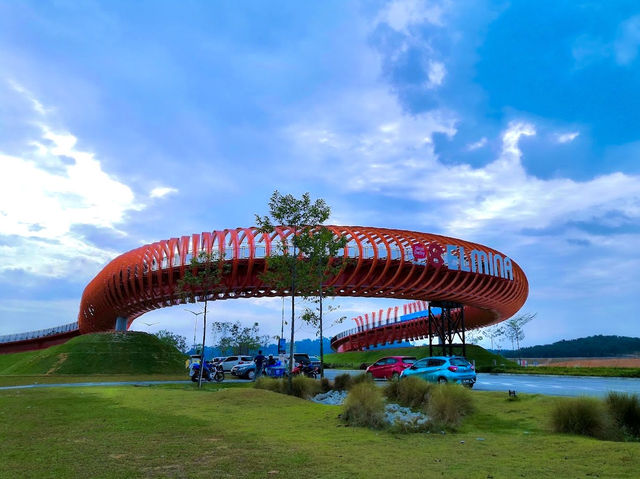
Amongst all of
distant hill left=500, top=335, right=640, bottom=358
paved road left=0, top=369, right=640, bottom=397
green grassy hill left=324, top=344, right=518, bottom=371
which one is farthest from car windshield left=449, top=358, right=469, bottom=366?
distant hill left=500, top=335, right=640, bottom=358

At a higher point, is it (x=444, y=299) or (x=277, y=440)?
(x=444, y=299)

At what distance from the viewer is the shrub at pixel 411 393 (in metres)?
15.4

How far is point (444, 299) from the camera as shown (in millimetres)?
51250

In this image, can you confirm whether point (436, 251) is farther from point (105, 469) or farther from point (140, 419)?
point (105, 469)

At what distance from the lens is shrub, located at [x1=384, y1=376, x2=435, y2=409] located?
15406 millimetres

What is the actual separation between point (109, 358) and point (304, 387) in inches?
1218

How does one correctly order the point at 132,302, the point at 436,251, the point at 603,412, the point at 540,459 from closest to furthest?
the point at 540,459, the point at 603,412, the point at 436,251, the point at 132,302

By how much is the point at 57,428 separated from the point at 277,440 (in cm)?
577

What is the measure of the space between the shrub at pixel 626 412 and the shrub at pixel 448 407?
346 cm

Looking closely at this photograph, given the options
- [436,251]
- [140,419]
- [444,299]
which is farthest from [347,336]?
[140,419]

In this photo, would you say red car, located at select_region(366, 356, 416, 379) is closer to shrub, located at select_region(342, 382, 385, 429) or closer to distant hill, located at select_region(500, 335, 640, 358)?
shrub, located at select_region(342, 382, 385, 429)

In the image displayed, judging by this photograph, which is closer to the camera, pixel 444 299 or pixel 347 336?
pixel 444 299

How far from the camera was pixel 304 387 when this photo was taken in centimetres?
2038

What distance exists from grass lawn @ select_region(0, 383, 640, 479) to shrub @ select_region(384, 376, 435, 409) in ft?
6.53
